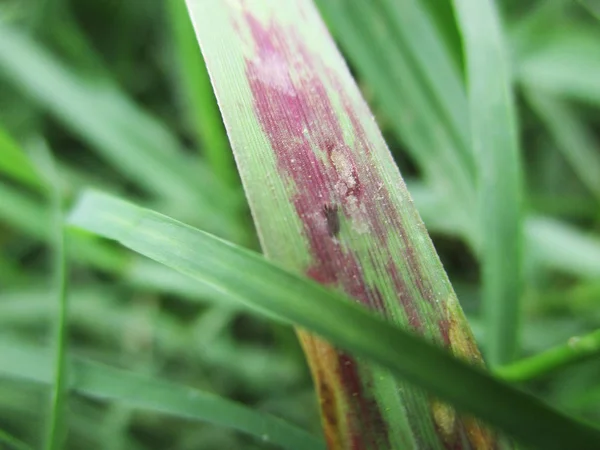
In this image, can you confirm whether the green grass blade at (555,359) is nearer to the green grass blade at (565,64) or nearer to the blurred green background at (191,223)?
the blurred green background at (191,223)

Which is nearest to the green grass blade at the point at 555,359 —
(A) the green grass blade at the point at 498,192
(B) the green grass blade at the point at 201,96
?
(A) the green grass blade at the point at 498,192

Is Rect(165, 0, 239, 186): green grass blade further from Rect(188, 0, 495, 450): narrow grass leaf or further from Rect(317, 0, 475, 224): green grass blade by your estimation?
Rect(188, 0, 495, 450): narrow grass leaf

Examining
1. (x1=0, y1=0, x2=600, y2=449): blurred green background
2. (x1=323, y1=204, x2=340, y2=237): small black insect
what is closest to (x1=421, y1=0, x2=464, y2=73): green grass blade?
(x1=0, y1=0, x2=600, y2=449): blurred green background

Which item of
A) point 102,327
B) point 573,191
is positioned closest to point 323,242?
point 102,327

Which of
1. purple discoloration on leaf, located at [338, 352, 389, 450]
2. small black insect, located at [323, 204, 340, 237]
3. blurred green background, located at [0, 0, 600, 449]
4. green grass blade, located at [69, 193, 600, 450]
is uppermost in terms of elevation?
small black insect, located at [323, 204, 340, 237]

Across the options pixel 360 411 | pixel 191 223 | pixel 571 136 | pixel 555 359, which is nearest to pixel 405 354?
pixel 360 411

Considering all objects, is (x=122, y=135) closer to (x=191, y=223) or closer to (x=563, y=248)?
(x=191, y=223)
